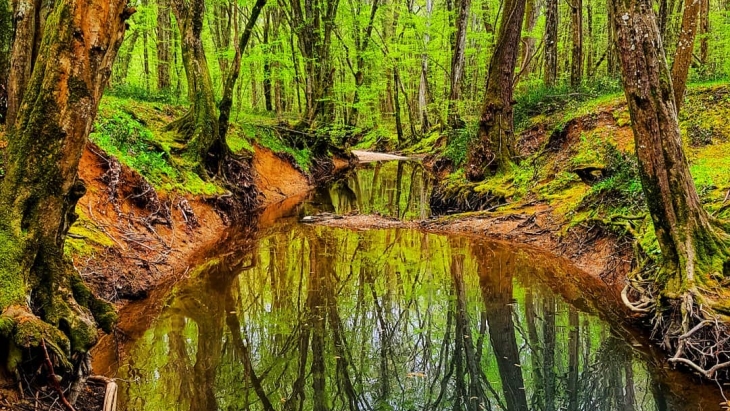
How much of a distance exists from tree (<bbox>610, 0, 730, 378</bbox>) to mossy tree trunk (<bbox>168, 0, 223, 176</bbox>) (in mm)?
9731

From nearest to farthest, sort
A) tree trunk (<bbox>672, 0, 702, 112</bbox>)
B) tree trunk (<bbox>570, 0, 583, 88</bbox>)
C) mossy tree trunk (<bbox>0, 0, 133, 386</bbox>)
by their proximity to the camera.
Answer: mossy tree trunk (<bbox>0, 0, 133, 386</bbox>) < tree trunk (<bbox>672, 0, 702, 112</bbox>) < tree trunk (<bbox>570, 0, 583, 88</bbox>)

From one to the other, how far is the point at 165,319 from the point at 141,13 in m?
17.6

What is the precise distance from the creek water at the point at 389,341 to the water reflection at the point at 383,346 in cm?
2

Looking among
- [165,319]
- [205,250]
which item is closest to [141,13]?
[205,250]

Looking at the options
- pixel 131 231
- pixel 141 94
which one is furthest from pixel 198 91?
pixel 141 94

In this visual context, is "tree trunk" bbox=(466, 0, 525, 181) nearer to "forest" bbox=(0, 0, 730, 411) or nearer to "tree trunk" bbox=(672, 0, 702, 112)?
"forest" bbox=(0, 0, 730, 411)

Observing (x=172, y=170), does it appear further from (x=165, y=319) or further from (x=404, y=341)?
(x=404, y=341)

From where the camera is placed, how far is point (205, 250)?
9812 millimetres

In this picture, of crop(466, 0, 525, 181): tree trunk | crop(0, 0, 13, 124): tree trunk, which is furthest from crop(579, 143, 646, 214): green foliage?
crop(0, 0, 13, 124): tree trunk

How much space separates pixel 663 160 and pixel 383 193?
13.7 meters

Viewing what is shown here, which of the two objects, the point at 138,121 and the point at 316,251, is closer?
the point at 316,251

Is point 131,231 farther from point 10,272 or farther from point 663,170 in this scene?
point 663,170

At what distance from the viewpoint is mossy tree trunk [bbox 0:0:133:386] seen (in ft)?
11.1

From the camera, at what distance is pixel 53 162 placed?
3480 mm
